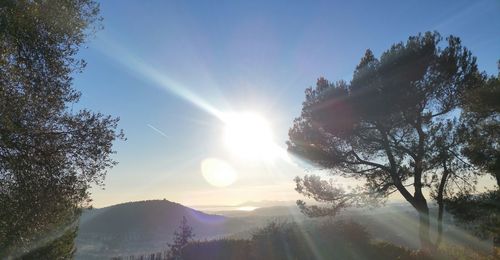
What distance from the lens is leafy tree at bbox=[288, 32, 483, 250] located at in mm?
19906

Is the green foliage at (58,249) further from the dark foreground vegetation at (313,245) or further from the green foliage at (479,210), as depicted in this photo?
the green foliage at (479,210)

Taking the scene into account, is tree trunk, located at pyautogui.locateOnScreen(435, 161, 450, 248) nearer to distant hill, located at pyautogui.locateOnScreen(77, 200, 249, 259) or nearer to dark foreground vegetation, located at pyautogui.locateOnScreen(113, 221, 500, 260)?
dark foreground vegetation, located at pyautogui.locateOnScreen(113, 221, 500, 260)

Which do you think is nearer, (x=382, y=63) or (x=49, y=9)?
(x=49, y=9)

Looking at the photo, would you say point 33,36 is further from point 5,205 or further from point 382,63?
point 382,63

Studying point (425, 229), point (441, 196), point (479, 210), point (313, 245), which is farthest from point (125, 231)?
point (479, 210)

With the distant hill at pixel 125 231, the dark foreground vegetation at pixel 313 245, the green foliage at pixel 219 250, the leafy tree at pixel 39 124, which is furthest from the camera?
the distant hill at pixel 125 231

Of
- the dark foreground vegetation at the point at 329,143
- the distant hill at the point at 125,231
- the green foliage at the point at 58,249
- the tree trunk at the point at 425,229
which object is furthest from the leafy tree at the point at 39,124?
the distant hill at the point at 125,231

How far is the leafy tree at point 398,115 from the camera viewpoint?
19.9m

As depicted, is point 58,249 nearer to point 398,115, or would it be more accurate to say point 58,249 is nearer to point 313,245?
point 313,245

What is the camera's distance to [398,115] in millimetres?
20266

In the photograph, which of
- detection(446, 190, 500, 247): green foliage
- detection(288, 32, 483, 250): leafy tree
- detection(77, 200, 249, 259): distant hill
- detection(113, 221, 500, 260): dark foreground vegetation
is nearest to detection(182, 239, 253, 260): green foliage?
detection(113, 221, 500, 260): dark foreground vegetation

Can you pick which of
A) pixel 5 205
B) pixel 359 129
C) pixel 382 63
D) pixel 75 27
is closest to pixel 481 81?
pixel 382 63

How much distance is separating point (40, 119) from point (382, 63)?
16359 millimetres

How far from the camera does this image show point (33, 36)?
1127cm
